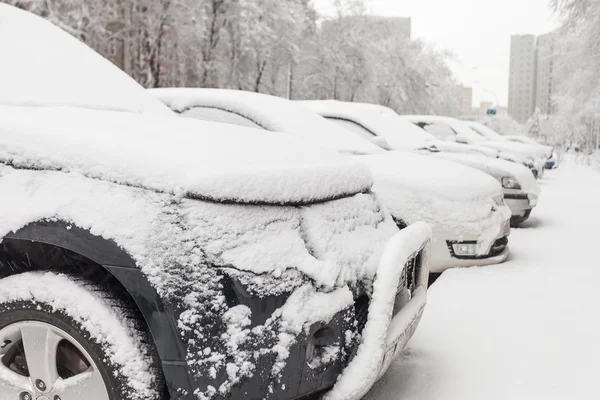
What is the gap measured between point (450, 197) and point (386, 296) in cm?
231

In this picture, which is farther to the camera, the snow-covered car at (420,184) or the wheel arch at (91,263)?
the snow-covered car at (420,184)

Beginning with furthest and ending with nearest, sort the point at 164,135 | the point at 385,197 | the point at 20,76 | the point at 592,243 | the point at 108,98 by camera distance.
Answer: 1. the point at 592,243
2. the point at 385,197
3. the point at 108,98
4. the point at 20,76
5. the point at 164,135

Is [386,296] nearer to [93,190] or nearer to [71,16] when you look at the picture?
[93,190]

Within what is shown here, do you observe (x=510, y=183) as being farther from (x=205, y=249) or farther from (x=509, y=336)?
(x=205, y=249)

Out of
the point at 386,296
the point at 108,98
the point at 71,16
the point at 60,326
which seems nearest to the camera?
the point at 60,326

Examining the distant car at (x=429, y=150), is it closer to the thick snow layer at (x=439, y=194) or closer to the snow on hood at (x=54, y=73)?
the thick snow layer at (x=439, y=194)

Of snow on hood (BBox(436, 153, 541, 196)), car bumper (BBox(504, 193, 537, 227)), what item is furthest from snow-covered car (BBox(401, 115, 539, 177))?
car bumper (BBox(504, 193, 537, 227))

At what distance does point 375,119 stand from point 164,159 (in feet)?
17.3

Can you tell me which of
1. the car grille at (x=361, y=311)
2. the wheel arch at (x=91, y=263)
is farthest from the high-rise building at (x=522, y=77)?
the wheel arch at (x=91, y=263)

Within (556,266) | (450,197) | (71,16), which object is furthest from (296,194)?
(71,16)

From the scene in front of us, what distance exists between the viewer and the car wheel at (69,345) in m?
1.58

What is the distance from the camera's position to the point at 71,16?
19828mm

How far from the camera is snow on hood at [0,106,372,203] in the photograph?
167cm

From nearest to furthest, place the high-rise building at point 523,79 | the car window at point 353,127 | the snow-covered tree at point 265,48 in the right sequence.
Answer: the car window at point 353,127
the snow-covered tree at point 265,48
the high-rise building at point 523,79
